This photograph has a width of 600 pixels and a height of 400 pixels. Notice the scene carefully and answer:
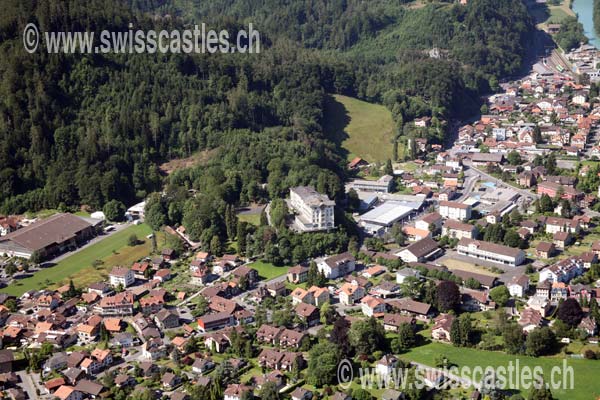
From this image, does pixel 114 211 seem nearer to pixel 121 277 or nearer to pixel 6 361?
pixel 121 277

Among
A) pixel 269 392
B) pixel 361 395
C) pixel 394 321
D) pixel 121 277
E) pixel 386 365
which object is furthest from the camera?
pixel 121 277

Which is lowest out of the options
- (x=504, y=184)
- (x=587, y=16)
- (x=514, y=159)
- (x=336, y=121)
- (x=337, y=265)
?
(x=337, y=265)

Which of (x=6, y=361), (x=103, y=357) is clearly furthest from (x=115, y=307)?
(x=6, y=361)

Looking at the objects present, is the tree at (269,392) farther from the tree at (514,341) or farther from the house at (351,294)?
the tree at (514,341)

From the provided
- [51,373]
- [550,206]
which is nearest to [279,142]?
[550,206]

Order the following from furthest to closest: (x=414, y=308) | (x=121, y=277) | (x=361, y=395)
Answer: (x=121, y=277) < (x=414, y=308) < (x=361, y=395)

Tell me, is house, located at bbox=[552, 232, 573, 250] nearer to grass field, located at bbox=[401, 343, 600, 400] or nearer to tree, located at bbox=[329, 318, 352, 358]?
grass field, located at bbox=[401, 343, 600, 400]

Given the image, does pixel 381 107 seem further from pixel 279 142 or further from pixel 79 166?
pixel 79 166

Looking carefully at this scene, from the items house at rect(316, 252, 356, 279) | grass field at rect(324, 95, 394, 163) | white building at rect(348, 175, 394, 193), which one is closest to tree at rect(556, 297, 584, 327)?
house at rect(316, 252, 356, 279)
